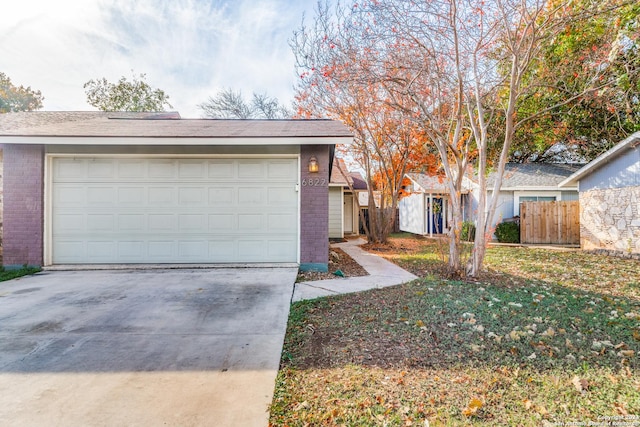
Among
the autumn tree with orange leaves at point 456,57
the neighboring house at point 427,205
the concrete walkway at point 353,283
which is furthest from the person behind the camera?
the neighboring house at point 427,205

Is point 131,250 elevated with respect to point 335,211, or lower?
lower

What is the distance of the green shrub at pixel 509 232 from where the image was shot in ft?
41.1

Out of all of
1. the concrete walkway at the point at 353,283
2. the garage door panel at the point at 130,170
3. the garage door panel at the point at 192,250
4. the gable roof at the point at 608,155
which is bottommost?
the concrete walkway at the point at 353,283

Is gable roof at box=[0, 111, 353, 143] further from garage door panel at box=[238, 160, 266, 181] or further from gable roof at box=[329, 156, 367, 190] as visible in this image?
gable roof at box=[329, 156, 367, 190]

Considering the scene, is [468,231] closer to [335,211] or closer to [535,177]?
[335,211]

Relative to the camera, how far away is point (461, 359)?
2.55m

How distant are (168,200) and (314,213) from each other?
3148mm

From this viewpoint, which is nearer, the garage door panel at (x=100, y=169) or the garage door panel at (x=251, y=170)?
the garage door panel at (x=100, y=169)

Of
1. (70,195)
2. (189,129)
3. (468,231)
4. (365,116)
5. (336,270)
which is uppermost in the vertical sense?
(365,116)

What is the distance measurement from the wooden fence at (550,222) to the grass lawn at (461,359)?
8.37 meters

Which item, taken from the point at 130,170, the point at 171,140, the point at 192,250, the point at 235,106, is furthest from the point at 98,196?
the point at 235,106

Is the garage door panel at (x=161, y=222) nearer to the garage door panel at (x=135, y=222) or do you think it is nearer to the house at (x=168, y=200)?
the house at (x=168, y=200)

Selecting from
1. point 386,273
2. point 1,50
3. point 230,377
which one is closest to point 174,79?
point 1,50

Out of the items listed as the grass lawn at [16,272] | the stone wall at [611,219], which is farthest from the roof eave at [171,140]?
the stone wall at [611,219]
